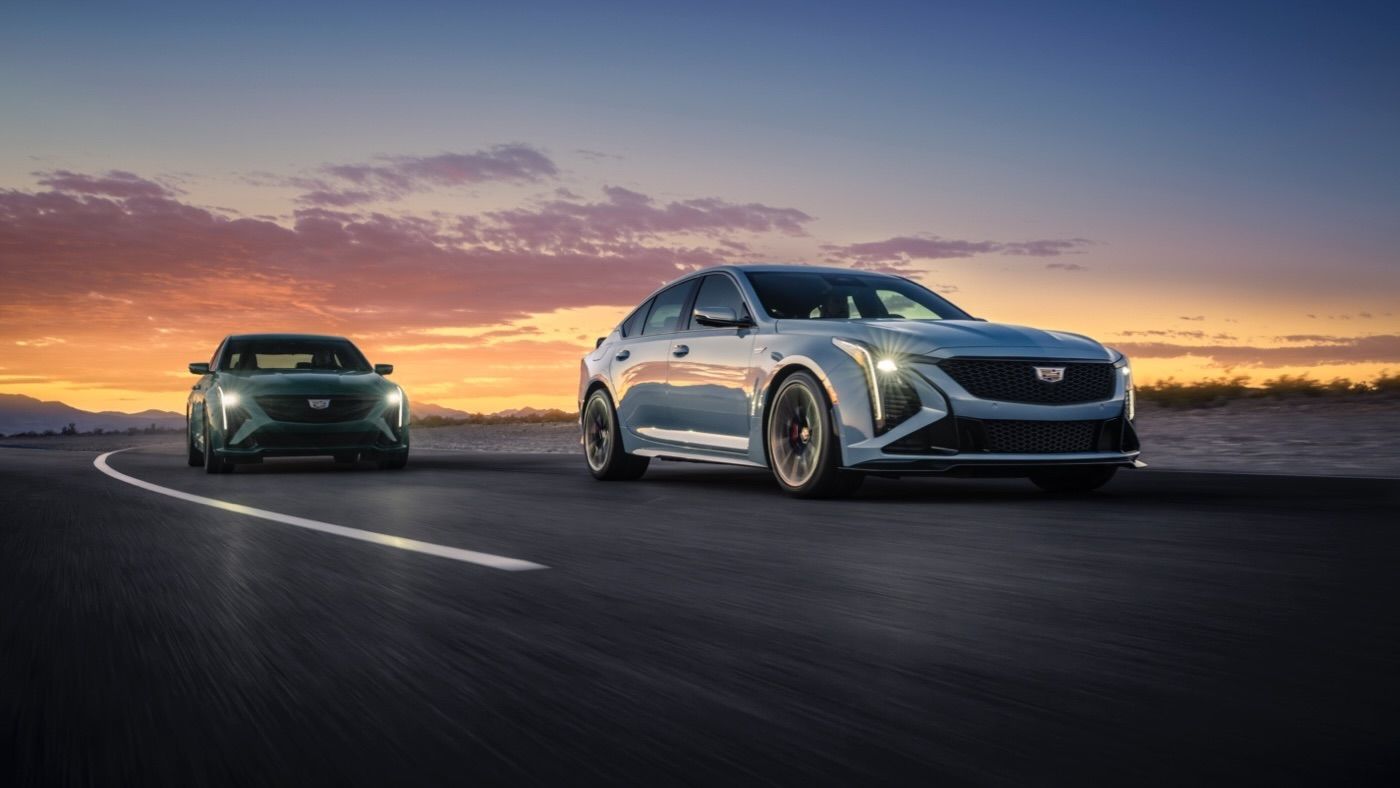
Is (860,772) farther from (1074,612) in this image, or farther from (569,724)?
(1074,612)

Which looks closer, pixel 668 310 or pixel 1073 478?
pixel 1073 478

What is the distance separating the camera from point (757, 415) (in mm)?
10039

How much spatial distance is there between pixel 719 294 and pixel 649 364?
2.88 ft

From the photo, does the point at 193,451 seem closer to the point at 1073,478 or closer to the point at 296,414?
the point at 296,414

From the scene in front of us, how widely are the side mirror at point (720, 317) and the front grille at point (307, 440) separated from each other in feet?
20.4

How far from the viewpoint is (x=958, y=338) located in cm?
934

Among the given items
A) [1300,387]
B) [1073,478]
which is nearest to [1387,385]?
[1300,387]

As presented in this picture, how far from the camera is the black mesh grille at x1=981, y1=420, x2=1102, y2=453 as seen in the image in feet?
29.9

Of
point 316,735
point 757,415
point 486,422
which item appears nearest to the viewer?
point 316,735

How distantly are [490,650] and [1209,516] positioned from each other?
5.03 metres

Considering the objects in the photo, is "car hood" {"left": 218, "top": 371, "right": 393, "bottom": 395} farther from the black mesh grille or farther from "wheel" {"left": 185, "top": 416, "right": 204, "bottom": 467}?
the black mesh grille

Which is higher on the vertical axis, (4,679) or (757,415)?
(757,415)

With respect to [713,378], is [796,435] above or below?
below

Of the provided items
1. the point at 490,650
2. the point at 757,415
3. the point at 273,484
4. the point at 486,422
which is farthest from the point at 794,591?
the point at 486,422
